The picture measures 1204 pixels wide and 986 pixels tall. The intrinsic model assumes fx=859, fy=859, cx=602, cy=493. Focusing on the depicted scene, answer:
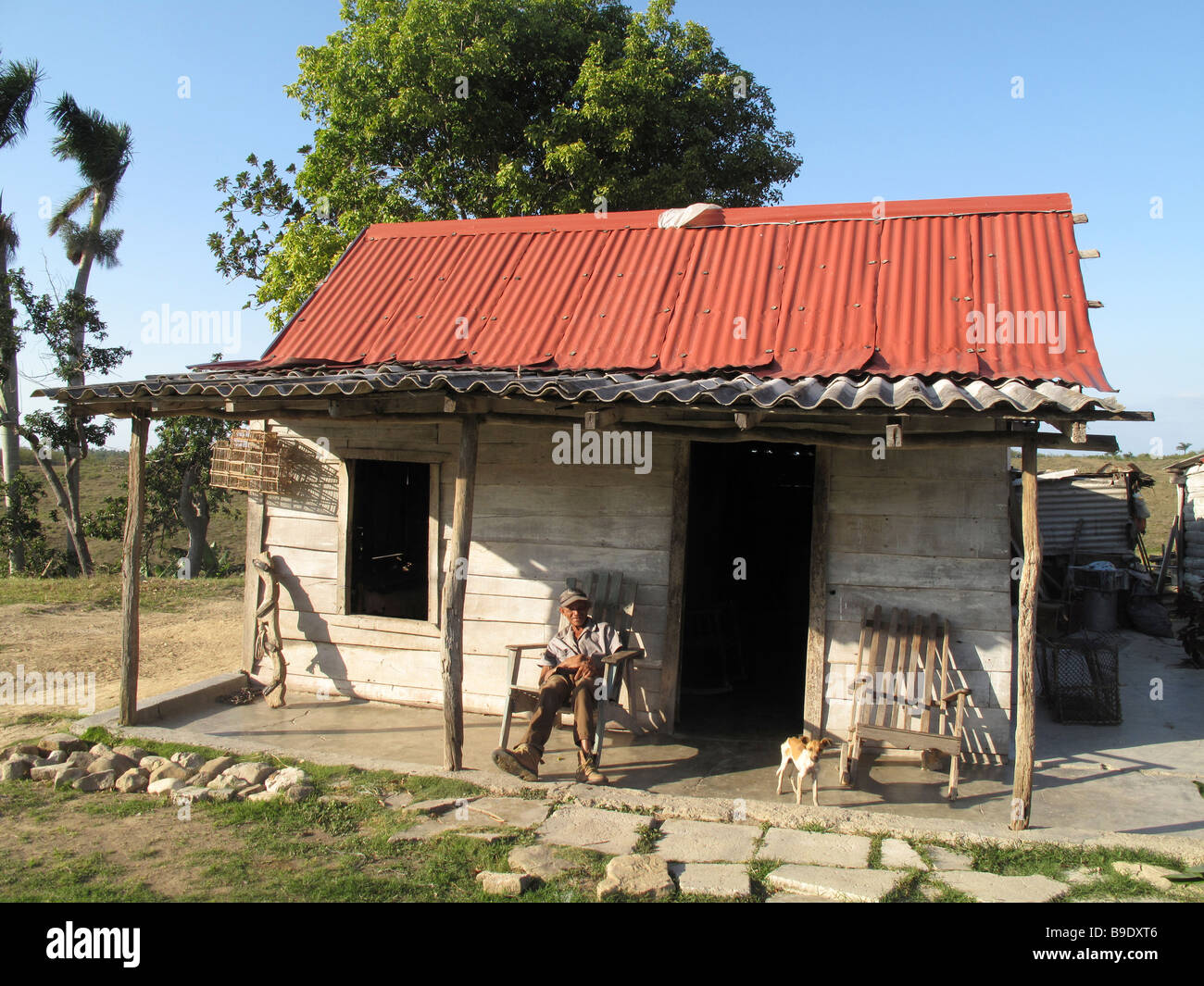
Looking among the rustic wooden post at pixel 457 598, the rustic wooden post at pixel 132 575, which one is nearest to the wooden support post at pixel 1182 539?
the rustic wooden post at pixel 457 598

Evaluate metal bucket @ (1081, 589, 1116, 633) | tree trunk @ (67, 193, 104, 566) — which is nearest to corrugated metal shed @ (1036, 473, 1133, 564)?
metal bucket @ (1081, 589, 1116, 633)

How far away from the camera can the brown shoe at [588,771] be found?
580 cm

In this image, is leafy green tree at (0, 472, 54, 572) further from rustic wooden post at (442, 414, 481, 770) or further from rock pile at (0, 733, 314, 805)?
rustic wooden post at (442, 414, 481, 770)

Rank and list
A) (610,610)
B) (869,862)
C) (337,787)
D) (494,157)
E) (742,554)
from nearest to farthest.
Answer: (869,862), (337,787), (610,610), (742,554), (494,157)

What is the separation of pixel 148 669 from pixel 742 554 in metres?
7.43

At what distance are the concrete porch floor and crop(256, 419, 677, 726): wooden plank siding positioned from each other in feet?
1.05

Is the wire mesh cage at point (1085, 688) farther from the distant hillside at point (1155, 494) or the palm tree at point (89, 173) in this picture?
the palm tree at point (89, 173)

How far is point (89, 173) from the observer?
811 inches

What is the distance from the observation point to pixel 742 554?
11875 mm

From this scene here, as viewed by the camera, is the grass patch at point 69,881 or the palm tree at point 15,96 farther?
the palm tree at point 15,96

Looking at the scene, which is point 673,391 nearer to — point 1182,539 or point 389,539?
point 389,539

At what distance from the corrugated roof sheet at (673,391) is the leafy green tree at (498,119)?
9583mm
